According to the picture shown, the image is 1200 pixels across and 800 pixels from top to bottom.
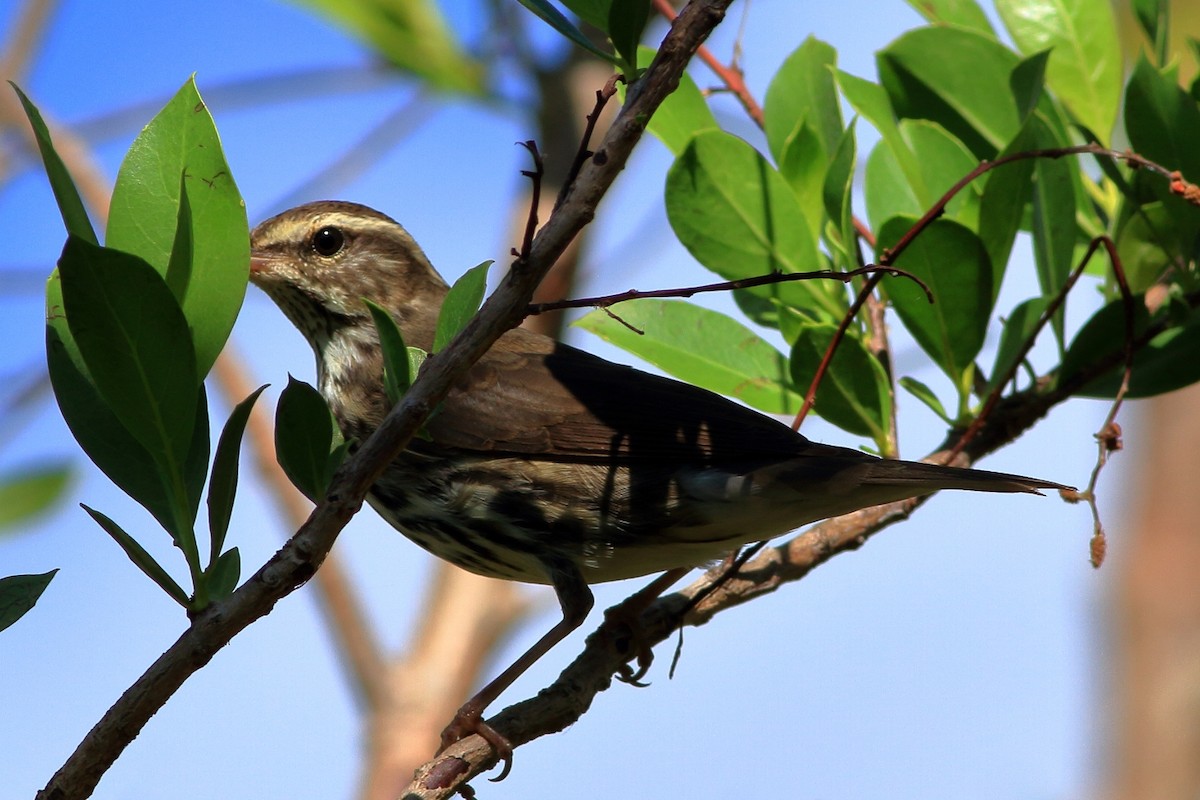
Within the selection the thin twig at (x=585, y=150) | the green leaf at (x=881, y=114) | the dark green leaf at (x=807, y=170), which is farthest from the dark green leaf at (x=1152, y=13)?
the thin twig at (x=585, y=150)

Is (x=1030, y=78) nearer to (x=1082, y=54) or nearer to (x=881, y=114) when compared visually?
(x=881, y=114)

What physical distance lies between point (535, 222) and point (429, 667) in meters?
5.05

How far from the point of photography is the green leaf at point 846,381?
3.34 meters

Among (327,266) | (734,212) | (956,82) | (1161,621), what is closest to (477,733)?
(734,212)

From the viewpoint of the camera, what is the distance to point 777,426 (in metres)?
4.08

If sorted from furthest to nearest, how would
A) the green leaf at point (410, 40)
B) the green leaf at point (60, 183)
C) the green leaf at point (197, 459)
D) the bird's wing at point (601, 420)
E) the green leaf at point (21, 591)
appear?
1. the green leaf at point (410, 40)
2. the bird's wing at point (601, 420)
3. the green leaf at point (197, 459)
4. the green leaf at point (21, 591)
5. the green leaf at point (60, 183)

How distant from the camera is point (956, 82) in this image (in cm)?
357

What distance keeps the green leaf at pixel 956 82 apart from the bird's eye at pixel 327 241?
7.81ft

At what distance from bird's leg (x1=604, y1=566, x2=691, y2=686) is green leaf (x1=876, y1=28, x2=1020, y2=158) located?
158 centimetres

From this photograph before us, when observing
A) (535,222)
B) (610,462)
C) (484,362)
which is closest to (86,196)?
(484,362)

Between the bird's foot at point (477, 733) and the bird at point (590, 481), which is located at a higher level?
the bird at point (590, 481)

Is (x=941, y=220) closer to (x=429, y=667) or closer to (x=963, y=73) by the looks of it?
(x=963, y=73)

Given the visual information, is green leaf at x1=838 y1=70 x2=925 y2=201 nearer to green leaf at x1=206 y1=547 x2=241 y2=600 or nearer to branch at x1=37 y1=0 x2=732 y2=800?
branch at x1=37 y1=0 x2=732 y2=800

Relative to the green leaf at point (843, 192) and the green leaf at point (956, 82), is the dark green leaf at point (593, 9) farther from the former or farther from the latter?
the green leaf at point (956, 82)
